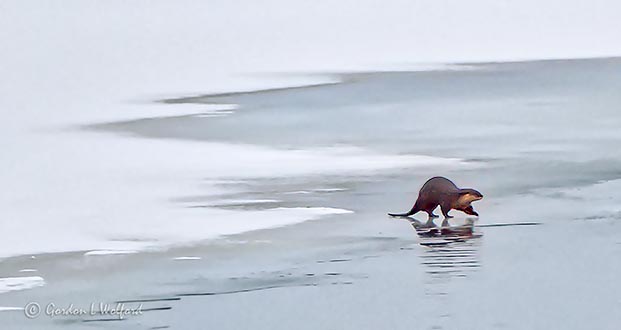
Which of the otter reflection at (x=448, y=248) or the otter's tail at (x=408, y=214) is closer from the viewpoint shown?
the otter reflection at (x=448, y=248)

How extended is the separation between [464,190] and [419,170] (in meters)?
0.98

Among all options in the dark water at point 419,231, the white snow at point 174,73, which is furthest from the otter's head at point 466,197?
the white snow at point 174,73

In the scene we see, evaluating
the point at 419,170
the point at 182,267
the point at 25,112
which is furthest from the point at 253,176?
the point at 25,112

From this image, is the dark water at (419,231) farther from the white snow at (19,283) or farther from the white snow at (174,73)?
the white snow at (174,73)

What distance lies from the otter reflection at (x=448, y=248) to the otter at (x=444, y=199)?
6 cm

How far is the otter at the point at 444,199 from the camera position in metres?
6.56

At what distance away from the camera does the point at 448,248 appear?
5.96 metres

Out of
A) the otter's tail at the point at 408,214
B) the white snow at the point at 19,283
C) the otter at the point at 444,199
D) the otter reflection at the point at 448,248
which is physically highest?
the otter at the point at 444,199

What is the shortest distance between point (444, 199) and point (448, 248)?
68cm

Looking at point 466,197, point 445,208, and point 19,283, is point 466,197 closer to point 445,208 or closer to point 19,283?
point 445,208

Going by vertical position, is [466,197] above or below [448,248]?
above

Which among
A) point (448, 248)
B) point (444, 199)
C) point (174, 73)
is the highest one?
point (174, 73)

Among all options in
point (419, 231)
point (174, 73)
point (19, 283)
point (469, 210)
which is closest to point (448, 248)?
point (419, 231)

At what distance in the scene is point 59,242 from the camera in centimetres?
602
